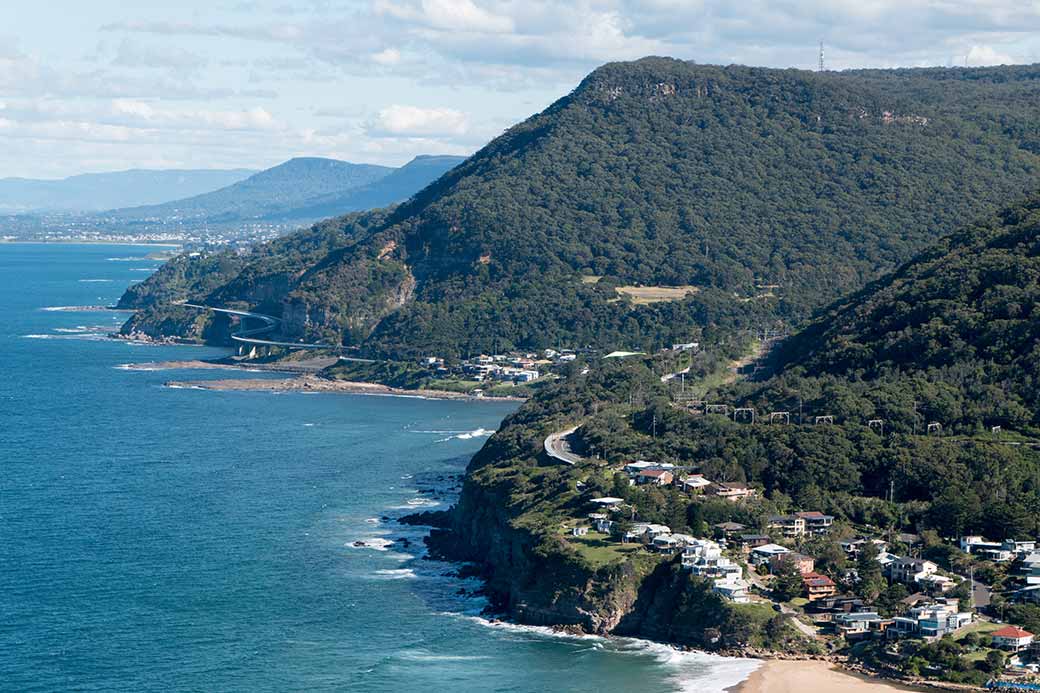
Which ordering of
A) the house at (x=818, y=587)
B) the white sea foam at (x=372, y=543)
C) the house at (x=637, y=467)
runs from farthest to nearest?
the house at (x=637, y=467)
the white sea foam at (x=372, y=543)
the house at (x=818, y=587)

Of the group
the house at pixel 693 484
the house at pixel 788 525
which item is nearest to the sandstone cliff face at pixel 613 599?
the house at pixel 788 525

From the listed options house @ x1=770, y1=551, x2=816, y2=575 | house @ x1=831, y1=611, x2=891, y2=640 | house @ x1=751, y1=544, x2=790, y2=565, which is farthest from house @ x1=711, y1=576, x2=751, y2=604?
house @ x1=751, y1=544, x2=790, y2=565

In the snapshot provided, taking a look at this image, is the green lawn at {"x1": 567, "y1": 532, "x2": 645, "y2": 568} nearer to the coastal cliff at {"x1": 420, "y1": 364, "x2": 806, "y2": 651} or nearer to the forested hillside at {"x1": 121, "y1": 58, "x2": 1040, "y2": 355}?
the coastal cliff at {"x1": 420, "y1": 364, "x2": 806, "y2": 651}

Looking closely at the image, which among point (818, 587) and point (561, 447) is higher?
point (561, 447)

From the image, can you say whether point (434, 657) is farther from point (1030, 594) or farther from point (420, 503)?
point (420, 503)

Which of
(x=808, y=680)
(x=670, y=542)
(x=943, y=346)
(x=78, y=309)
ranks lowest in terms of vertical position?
(x=808, y=680)

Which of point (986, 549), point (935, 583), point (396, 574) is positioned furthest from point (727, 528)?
point (396, 574)

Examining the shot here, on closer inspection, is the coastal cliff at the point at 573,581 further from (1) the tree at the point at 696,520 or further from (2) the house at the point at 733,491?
(2) the house at the point at 733,491
